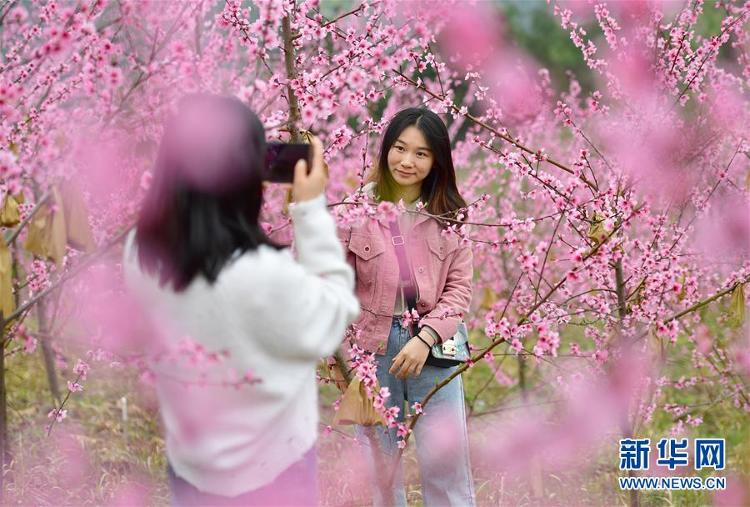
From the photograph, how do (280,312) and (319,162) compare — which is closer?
(280,312)

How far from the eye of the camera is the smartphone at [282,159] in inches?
77.2

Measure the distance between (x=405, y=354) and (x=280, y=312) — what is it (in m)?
1.19

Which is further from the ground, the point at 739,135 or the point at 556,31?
the point at 556,31

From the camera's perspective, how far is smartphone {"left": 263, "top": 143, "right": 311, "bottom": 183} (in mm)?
1962

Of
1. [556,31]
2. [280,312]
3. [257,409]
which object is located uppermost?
[556,31]

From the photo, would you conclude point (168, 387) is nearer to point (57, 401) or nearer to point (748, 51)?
point (57, 401)

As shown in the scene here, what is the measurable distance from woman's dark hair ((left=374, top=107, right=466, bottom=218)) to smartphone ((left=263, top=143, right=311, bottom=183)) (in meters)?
1.06

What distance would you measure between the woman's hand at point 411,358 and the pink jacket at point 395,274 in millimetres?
103

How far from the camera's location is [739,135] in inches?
177

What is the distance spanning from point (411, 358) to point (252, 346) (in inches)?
45.2

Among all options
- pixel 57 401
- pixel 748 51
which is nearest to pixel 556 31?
pixel 748 51
